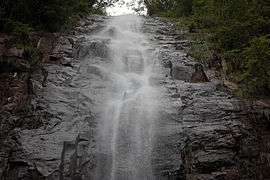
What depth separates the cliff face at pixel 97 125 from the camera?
8.62 metres

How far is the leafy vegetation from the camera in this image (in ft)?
31.4

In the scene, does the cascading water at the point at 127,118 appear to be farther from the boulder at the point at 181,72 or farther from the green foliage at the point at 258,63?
the green foliage at the point at 258,63

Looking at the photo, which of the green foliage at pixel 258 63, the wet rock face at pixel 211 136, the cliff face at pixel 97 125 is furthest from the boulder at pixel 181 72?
the green foliage at pixel 258 63

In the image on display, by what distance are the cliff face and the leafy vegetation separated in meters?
0.74

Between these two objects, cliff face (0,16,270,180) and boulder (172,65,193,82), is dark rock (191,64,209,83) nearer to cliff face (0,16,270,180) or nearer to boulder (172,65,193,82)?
cliff face (0,16,270,180)

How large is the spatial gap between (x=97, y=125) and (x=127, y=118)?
821 mm

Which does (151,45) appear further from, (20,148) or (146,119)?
(20,148)

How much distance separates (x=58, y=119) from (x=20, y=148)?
1307mm

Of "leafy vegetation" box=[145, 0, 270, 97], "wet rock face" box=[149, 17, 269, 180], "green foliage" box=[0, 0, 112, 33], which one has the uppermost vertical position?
"green foliage" box=[0, 0, 112, 33]

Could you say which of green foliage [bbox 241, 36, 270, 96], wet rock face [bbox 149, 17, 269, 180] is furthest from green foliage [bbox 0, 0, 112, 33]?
green foliage [bbox 241, 36, 270, 96]

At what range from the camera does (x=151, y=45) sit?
1527 cm

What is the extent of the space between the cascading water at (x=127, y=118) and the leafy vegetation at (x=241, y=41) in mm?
2292

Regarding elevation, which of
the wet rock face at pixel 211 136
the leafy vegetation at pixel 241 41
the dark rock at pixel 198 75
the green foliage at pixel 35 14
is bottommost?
the wet rock face at pixel 211 136

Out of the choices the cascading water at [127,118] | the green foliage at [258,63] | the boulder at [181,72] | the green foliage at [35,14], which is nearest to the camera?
the cascading water at [127,118]
